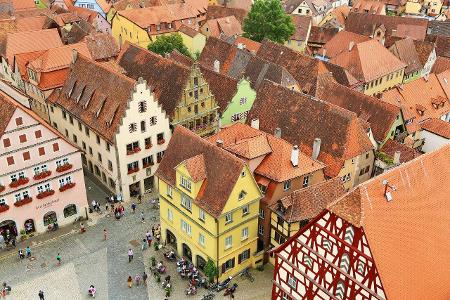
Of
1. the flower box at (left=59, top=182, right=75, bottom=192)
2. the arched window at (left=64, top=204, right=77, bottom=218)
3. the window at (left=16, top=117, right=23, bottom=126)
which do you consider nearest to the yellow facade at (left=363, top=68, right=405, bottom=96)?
the flower box at (left=59, top=182, right=75, bottom=192)

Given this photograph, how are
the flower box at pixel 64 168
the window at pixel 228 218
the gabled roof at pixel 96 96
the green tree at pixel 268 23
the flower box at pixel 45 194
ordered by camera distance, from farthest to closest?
the green tree at pixel 268 23 < the gabled roof at pixel 96 96 < the flower box at pixel 64 168 < the flower box at pixel 45 194 < the window at pixel 228 218

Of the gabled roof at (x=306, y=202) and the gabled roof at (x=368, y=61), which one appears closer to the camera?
the gabled roof at (x=306, y=202)

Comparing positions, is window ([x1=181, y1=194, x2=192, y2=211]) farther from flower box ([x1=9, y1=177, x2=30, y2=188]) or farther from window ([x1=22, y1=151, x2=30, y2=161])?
flower box ([x1=9, y1=177, x2=30, y2=188])

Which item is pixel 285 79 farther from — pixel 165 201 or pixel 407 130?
pixel 165 201

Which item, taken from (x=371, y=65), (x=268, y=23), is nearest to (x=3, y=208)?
(x=371, y=65)

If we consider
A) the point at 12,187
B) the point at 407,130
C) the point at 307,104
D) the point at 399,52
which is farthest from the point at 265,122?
the point at 399,52

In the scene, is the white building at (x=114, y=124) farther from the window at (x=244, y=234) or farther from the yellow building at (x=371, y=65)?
the yellow building at (x=371, y=65)

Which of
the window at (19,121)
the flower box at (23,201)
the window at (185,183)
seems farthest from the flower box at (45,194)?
the window at (185,183)

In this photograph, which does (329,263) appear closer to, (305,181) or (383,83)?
(305,181)
